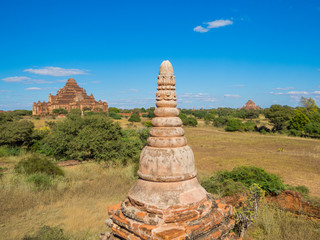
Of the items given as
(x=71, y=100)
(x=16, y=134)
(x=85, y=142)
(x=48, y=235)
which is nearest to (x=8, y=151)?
(x=16, y=134)

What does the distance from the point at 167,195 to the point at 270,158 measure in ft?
63.3

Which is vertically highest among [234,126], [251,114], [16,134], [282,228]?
[251,114]

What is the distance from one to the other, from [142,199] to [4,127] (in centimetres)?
1903

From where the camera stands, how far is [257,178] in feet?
29.6

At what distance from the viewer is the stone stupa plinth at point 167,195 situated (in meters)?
2.57

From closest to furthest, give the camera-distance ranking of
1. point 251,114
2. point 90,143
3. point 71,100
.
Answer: point 90,143 → point 251,114 → point 71,100

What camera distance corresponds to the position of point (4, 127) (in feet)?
57.3

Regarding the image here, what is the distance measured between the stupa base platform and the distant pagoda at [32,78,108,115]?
68441mm

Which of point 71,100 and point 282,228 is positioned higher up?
point 71,100

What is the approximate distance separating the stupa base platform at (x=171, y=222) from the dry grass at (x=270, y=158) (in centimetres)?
943

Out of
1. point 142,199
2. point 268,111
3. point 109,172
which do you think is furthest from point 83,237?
point 268,111

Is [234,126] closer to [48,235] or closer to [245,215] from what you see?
[245,215]

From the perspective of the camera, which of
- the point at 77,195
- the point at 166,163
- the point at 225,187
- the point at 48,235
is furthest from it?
the point at 77,195

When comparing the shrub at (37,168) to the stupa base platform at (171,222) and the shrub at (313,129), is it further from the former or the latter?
the shrub at (313,129)
